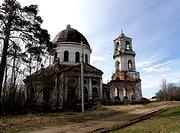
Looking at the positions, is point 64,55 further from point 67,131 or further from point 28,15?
point 67,131

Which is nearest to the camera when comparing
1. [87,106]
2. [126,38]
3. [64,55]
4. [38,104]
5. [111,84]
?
[38,104]

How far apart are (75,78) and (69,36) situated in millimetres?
13450

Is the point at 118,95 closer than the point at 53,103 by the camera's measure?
No

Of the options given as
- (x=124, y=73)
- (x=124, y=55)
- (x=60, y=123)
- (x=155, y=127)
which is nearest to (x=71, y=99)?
(x=60, y=123)

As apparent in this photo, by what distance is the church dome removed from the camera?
51.6 m

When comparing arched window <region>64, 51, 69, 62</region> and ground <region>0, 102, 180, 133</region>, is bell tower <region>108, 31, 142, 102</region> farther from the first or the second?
ground <region>0, 102, 180, 133</region>

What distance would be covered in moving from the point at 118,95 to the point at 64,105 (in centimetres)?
2816

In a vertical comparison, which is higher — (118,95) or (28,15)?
(28,15)

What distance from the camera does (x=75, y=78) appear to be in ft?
133

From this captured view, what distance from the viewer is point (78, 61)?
52.0 meters

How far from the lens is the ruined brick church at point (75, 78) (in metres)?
31.4

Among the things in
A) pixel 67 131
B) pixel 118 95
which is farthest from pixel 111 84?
pixel 67 131

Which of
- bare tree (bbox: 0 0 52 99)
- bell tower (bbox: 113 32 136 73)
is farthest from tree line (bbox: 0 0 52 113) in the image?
bell tower (bbox: 113 32 136 73)

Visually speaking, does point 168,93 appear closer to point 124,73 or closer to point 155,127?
point 124,73
